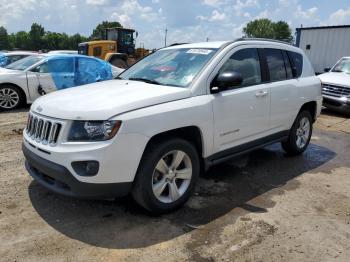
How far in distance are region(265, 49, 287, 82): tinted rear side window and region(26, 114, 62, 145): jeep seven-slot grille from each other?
3.11m

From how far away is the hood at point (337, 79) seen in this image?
10.4 metres

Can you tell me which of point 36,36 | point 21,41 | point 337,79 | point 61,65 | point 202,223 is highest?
point 36,36

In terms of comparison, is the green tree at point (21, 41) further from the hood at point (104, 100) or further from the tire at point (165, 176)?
the tire at point (165, 176)

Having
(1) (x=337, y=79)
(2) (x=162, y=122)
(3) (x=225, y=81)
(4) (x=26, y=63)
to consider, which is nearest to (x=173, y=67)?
(3) (x=225, y=81)

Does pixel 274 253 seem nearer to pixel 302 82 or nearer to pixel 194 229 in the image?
pixel 194 229

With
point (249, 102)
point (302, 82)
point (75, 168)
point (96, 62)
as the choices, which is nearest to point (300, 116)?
point (302, 82)

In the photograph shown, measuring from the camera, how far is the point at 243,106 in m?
4.48

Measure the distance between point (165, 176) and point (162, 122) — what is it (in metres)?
0.60

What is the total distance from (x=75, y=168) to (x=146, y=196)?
75 centimetres

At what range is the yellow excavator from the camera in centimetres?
1883

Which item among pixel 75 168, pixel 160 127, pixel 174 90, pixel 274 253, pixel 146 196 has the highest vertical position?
pixel 174 90

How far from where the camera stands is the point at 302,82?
575cm

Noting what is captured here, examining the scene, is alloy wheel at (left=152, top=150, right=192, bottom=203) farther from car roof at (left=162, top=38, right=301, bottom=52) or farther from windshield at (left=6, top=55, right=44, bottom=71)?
windshield at (left=6, top=55, right=44, bottom=71)

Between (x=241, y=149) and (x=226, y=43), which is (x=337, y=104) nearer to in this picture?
(x=241, y=149)
